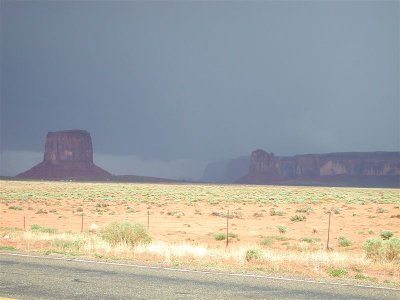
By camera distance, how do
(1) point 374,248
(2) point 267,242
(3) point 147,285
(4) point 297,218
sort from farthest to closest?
(4) point 297,218 < (2) point 267,242 < (1) point 374,248 < (3) point 147,285

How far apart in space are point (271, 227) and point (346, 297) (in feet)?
64.1

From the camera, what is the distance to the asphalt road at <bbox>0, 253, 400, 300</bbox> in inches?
339

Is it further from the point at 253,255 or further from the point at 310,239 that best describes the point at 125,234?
the point at 310,239

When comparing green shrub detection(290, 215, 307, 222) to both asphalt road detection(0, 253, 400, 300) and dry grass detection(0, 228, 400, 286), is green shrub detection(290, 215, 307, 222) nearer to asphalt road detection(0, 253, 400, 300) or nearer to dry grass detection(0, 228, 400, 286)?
dry grass detection(0, 228, 400, 286)

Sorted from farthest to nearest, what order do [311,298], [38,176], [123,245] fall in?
1. [38,176]
2. [123,245]
3. [311,298]

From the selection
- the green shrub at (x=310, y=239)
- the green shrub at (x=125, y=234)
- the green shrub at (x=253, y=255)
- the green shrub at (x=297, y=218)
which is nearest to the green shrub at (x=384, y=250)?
the green shrub at (x=253, y=255)

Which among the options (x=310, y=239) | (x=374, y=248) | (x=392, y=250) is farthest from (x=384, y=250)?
(x=310, y=239)

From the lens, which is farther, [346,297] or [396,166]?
[396,166]

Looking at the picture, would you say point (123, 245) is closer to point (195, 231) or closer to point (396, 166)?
point (195, 231)

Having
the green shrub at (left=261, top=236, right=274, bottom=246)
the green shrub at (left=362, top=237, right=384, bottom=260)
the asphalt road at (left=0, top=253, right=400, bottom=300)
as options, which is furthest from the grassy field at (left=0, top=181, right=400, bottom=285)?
the asphalt road at (left=0, top=253, right=400, bottom=300)

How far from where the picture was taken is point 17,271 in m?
10.8

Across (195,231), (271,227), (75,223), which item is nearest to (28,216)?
(75,223)

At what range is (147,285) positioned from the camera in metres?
9.45

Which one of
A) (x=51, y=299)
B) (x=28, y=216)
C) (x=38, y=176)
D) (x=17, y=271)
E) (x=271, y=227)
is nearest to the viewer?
(x=51, y=299)
